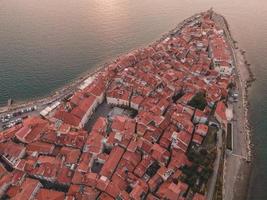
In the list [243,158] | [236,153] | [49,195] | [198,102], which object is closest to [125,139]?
[49,195]

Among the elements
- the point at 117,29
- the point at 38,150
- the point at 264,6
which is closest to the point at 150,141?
the point at 38,150

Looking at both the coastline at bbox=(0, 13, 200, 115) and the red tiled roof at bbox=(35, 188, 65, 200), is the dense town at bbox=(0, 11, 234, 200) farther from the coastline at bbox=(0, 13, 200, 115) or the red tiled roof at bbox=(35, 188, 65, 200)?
the coastline at bbox=(0, 13, 200, 115)

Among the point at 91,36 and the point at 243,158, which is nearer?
→ the point at 243,158

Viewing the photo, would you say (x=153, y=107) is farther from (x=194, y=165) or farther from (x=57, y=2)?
(x=57, y=2)

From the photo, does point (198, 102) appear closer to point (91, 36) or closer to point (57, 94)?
point (57, 94)

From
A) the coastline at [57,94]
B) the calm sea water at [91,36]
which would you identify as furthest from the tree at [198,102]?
the coastline at [57,94]

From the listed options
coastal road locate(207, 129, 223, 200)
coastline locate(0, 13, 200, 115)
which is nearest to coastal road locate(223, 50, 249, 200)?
coastal road locate(207, 129, 223, 200)
